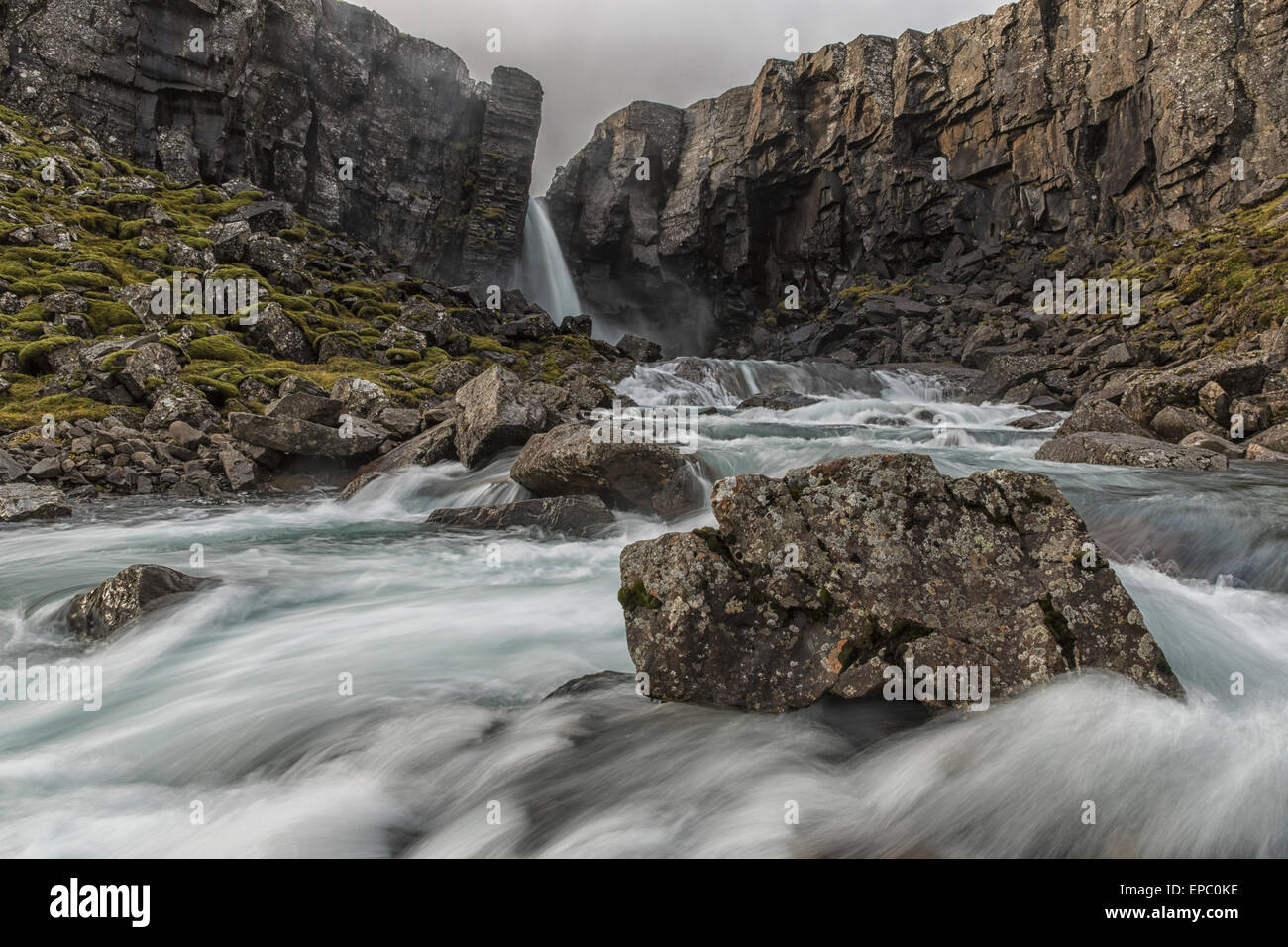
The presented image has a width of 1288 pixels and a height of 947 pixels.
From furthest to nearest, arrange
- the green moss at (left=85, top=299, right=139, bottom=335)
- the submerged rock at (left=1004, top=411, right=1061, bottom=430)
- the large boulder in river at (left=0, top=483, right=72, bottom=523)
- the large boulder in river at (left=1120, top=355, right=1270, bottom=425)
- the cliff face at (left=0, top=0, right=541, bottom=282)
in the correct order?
the cliff face at (left=0, top=0, right=541, bottom=282)
the submerged rock at (left=1004, top=411, right=1061, bottom=430)
the green moss at (left=85, top=299, right=139, bottom=335)
the large boulder in river at (left=1120, top=355, right=1270, bottom=425)
the large boulder in river at (left=0, top=483, right=72, bottom=523)

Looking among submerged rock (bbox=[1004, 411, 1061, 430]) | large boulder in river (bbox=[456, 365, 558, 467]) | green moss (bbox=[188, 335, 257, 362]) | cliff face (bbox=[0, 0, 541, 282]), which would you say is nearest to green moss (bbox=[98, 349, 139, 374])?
green moss (bbox=[188, 335, 257, 362])

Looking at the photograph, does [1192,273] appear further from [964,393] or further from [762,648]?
[762,648]

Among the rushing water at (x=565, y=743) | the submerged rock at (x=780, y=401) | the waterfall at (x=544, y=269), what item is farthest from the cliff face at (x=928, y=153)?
the rushing water at (x=565, y=743)

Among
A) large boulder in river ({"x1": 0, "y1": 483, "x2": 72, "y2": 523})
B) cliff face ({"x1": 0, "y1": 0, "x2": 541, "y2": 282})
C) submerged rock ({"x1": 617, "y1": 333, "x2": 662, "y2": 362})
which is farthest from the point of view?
cliff face ({"x1": 0, "y1": 0, "x2": 541, "y2": 282})

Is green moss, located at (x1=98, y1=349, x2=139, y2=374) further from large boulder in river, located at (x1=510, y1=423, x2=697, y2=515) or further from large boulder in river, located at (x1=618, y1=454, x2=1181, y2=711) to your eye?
large boulder in river, located at (x1=618, y1=454, x2=1181, y2=711)

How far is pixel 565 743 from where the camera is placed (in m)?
4.02

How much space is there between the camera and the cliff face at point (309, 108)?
38.2 metres

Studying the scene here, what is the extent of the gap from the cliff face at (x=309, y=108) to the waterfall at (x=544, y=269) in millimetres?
2732

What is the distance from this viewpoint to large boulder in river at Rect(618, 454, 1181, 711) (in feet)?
13.0

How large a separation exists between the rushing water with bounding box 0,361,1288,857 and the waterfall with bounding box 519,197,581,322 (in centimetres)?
5016

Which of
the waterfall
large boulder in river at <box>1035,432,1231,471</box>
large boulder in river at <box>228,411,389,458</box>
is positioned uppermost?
the waterfall

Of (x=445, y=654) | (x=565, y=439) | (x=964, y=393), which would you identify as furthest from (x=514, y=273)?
(x=445, y=654)

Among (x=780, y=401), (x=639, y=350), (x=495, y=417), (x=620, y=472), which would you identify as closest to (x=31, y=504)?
(x=495, y=417)

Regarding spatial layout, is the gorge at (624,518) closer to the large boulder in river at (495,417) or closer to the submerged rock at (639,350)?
the large boulder in river at (495,417)
